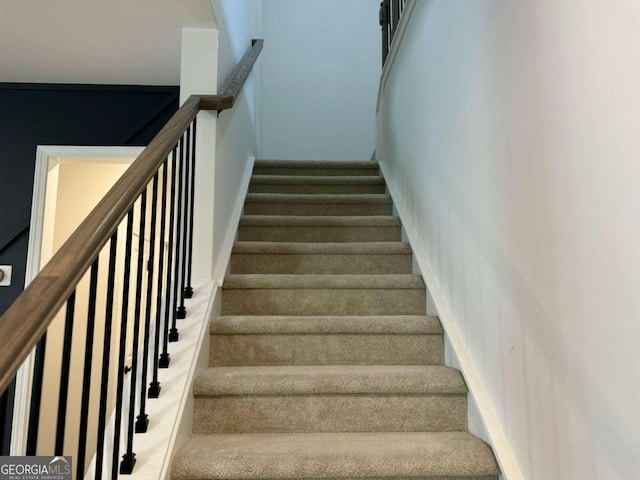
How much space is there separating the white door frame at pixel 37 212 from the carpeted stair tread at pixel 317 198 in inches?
30.3

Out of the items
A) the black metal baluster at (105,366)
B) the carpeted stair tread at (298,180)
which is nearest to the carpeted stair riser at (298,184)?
the carpeted stair tread at (298,180)

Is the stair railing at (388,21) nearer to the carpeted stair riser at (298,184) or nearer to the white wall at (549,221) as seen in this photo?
the carpeted stair riser at (298,184)

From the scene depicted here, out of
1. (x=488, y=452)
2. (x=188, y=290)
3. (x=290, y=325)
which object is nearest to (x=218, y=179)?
(x=188, y=290)

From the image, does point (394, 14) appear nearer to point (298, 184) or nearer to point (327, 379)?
point (298, 184)

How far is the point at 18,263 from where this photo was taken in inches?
99.3

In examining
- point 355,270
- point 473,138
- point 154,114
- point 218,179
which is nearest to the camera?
point 473,138

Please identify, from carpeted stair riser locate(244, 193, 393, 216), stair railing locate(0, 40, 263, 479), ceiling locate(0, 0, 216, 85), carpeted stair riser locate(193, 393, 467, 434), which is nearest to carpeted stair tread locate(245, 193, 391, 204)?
carpeted stair riser locate(244, 193, 393, 216)

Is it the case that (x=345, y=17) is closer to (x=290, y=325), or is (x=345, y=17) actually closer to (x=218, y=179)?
(x=218, y=179)

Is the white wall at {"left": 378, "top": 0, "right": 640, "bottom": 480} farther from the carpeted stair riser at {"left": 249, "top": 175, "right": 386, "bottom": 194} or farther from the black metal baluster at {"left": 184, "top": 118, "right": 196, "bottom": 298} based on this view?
the carpeted stair riser at {"left": 249, "top": 175, "right": 386, "bottom": 194}

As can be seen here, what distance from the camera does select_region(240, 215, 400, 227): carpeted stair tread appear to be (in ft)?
9.00

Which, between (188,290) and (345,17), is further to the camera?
(345,17)

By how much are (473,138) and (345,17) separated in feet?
12.8

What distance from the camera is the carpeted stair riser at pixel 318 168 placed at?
3.60 meters

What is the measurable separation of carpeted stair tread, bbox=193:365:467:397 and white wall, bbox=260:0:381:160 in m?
3.38
